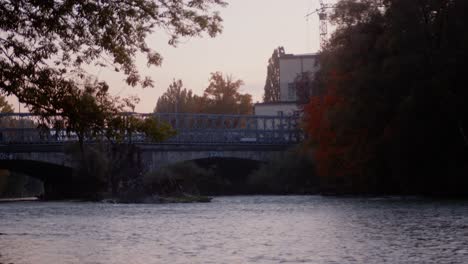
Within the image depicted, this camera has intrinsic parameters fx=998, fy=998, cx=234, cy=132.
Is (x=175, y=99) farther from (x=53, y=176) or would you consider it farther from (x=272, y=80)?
(x=53, y=176)

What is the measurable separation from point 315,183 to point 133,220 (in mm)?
35599

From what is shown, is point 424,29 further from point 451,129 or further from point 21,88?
point 21,88

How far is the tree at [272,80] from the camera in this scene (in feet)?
449

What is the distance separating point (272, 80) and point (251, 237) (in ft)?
370

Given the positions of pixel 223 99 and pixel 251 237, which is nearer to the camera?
pixel 251 237

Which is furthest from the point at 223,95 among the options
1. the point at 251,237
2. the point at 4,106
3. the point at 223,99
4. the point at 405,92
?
the point at 251,237

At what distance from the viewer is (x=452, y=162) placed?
50.9 metres

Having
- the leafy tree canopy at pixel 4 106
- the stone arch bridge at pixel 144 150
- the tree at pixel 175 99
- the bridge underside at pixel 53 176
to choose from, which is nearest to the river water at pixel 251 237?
the stone arch bridge at pixel 144 150

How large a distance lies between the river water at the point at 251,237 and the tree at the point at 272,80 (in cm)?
9596

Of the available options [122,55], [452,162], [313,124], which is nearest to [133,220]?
[122,55]

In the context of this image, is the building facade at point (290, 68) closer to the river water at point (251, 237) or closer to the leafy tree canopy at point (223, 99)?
the leafy tree canopy at point (223, 99)

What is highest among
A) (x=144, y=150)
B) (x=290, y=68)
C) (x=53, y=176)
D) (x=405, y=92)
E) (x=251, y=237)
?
(x=290, y=68)

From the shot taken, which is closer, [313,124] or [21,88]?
[21,88]

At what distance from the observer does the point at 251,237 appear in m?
27.1
